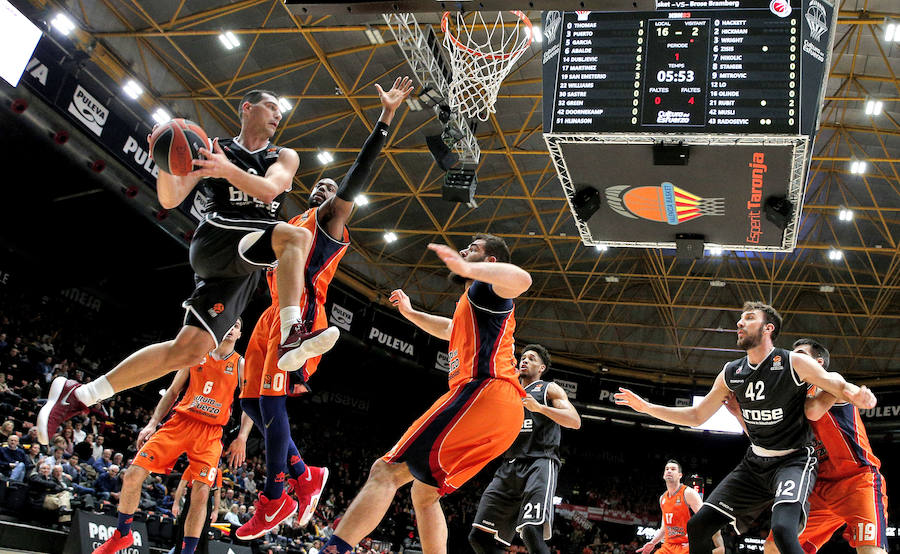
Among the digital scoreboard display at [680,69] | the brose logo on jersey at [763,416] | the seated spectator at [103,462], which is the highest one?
the digital scoreboard display at [680,69]

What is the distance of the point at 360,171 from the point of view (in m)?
4.97

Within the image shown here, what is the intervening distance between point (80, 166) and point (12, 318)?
4.23 m

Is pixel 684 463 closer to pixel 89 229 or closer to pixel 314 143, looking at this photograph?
pixel 314 143

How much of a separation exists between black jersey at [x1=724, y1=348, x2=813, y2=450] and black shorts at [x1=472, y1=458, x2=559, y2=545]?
166 centimetres

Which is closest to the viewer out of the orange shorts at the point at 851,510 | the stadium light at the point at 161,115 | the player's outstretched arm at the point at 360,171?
the player's outstretched arm at the point at 360,171

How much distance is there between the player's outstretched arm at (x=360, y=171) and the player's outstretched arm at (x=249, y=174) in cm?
39

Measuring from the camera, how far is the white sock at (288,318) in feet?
13.8

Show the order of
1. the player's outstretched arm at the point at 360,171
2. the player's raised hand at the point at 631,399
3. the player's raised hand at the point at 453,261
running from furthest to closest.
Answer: the player's raised hand at the point at 631,399
the player's outstretched arm at the point at 360,171
the player's raised hand at the point at 453,261

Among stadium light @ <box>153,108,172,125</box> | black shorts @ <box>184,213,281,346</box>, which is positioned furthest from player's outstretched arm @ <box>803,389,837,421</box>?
stadium light @ <box>153,108,172,125</box>

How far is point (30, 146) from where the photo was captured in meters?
12.3

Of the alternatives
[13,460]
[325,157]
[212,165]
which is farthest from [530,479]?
[325,157]

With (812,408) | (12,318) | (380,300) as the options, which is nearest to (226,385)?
(812,408)

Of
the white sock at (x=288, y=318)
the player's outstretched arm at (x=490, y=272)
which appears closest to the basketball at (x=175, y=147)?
the white sock at (x=288, y=318)

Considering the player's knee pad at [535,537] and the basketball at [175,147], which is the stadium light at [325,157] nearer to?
the player's knee pad at [535,537]
